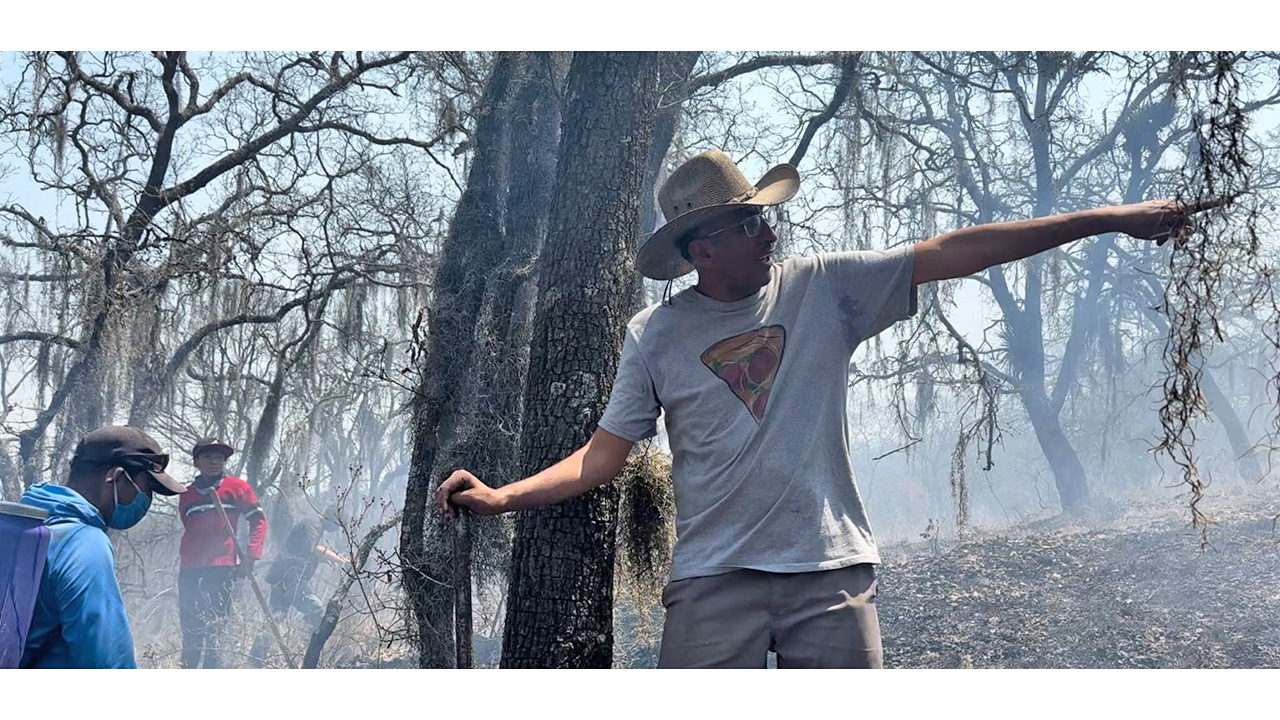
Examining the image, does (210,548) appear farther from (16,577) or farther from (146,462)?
(16,577)

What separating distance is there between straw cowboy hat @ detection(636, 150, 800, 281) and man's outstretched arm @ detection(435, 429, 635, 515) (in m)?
0.58

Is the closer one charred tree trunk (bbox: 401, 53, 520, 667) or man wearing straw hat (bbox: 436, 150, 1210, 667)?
man wearing straw hat (bbox: 436, 150, 1210, 667)

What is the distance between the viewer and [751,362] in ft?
8.34

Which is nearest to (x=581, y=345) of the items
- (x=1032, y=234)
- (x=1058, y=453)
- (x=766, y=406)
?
(x=766, y=406)

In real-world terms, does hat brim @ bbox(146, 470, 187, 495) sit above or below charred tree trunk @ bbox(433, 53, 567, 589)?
below

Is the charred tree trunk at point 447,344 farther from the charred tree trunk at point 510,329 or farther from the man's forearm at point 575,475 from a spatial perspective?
the man's forearm at point 575,475

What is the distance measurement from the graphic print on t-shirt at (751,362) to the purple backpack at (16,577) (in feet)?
5.48

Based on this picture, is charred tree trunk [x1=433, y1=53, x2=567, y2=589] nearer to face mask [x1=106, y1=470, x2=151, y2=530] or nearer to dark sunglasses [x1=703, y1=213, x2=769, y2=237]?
face mask [x1=106, y1=470, x2=151, y2=530]

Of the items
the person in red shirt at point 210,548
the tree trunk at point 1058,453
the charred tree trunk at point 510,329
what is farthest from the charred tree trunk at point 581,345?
the tree trunk at point 1058,453

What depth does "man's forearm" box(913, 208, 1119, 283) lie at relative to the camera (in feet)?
7.93

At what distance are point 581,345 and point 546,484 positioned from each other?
113 cm

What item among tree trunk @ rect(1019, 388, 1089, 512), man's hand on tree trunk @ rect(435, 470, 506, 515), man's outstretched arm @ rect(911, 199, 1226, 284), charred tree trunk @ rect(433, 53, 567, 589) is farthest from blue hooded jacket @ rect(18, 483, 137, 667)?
tree trunk @ rect(1019, 388, 1089, 512)

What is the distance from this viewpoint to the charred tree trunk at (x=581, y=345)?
11.3 ft

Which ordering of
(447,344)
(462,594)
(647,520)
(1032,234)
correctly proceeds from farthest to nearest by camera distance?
1. (447,344)
2. (462,594)
3. (647,520)
4. (1032,234)
